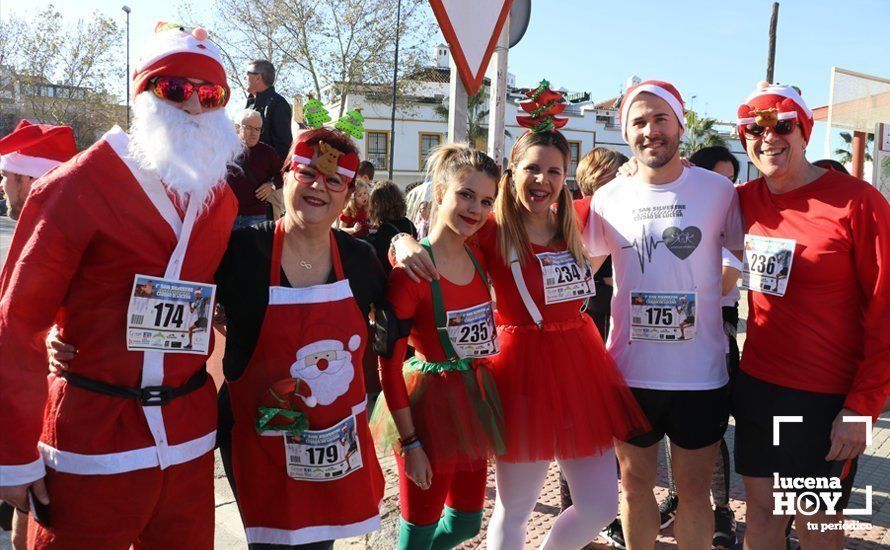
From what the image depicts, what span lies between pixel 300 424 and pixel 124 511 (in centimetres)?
56

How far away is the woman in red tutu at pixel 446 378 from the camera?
2.56 metres

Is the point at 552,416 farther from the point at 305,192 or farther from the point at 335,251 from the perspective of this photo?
the point at 305,192

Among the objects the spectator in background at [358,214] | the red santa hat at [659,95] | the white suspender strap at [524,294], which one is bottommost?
the white suspender strap at [524,294]

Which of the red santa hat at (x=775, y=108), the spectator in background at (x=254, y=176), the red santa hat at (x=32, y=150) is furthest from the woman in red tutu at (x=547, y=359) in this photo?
the spectator in background at (x=254, y=176)

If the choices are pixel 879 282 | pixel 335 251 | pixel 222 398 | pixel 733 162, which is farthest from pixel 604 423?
pixel 733 162

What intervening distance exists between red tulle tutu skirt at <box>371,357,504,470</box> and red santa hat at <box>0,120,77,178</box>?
173 cm

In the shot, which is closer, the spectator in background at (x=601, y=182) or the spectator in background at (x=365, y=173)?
the spectator in background at (x=601, y=182)

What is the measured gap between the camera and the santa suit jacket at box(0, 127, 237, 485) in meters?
1.80

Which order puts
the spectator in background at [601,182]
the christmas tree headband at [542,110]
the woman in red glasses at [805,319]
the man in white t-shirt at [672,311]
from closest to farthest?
the woman in red glasses at [805,319]
the man in white t-shirt at [672,311]
the christmas tree headband at [542,110]
the spectator in background at [601,182]

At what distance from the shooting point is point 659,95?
2.88 meters

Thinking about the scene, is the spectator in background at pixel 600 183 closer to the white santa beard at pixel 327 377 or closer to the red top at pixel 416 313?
the red top at pixel 416 313

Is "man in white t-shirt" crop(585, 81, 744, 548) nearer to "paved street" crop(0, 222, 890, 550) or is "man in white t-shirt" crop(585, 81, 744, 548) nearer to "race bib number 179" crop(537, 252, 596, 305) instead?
"race bib number 179" crop(537, 252, 596, 305)

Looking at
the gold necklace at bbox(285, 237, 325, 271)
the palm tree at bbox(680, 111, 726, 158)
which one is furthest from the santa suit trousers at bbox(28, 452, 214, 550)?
the palm tree at bbox(680, 111, 726, 158)

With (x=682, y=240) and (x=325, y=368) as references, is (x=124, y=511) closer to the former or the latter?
(x=325, y=368)
